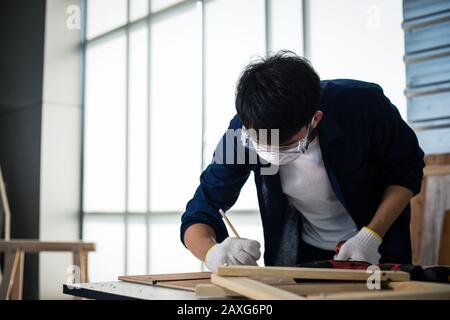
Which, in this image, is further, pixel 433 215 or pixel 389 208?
pixel 433 215

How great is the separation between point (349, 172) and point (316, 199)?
0.41 ft

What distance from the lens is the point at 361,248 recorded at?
148 centimetres

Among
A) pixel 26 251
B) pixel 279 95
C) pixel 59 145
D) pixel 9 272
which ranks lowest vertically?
pixel 9 272

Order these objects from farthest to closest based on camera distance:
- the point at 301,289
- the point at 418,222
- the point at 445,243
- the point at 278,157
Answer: the point at 418,222 < the point at 445,243 < the point at 278,157 < the point at 301,289

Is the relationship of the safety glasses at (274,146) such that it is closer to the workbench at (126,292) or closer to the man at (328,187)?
the man at (328,187)

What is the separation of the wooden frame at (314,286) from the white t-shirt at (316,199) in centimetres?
56

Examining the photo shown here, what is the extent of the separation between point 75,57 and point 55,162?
1.10 m

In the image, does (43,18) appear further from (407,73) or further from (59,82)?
(407,73)

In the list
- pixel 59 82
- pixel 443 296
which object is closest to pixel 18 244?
pixel 59 82

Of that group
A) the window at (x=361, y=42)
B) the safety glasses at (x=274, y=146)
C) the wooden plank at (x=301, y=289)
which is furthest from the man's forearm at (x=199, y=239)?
the window at (x=361, y=42)

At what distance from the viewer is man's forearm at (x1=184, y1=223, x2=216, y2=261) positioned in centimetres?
155

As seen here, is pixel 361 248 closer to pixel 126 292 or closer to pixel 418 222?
pixel 126 292

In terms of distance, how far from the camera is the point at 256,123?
1292 millimetres

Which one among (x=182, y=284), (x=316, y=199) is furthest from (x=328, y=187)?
(x=182, y=284)
